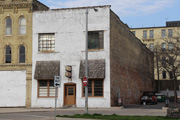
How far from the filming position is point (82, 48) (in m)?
35.4

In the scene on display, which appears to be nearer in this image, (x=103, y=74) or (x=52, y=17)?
(x=103, y=74)

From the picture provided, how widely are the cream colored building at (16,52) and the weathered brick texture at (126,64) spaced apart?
9.15 m

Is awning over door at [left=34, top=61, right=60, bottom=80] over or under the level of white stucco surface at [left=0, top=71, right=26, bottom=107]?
over

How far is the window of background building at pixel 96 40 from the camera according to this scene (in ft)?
115

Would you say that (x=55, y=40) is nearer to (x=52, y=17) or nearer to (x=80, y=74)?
(x=52, y=17)

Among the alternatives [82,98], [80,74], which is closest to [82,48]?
[80,74]

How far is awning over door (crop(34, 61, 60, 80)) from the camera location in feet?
115

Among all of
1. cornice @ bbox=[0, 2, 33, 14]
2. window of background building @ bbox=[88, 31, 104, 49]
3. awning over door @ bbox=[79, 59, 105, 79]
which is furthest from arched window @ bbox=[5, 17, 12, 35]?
awning over door @ bbox=[79, 59, 105, 79]

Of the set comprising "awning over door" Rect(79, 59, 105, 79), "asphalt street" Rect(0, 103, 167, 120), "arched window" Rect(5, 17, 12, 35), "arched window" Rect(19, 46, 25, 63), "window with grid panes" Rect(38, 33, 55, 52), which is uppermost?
"arched window" Rect(5, 17, 12, 35)

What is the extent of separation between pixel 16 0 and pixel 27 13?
2068mm

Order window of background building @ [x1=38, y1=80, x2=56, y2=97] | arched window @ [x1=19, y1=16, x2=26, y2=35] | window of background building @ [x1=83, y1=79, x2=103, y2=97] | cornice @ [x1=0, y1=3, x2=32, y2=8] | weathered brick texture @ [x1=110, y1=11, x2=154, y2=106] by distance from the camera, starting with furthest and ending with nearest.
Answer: arched window @ [x1=19, y1=16, x2=26, y2=35] < cornice @ [x1=0, y1=3, x2=32, y2=8] < weathered brick texture @ [x1=110, y1=11, x2=154, y2=106] < window of background building @ [x1=38, y1=80, x2=56, y2=97] < window of background building @ [x1=83, y1=79, x2=103, y2=97]

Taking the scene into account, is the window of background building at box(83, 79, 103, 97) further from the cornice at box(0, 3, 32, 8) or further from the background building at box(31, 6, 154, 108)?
the cornice at box(0, 3, 32, 8)

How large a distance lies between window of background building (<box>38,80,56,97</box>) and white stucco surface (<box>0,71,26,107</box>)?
73.4 inches

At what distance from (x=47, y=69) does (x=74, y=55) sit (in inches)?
128
